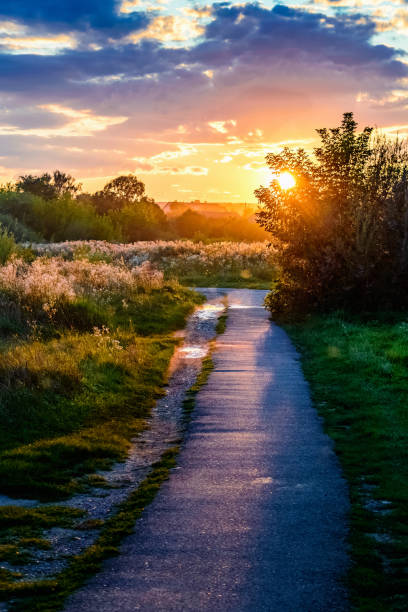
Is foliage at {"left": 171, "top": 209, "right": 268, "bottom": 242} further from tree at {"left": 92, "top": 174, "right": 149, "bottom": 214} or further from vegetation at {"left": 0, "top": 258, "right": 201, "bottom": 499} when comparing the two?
vegetation at {"left": 0, "top": 258, "right": 201, "bottom": 499}

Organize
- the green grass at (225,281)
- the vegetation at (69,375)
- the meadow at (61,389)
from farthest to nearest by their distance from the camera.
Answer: the green grass at (225,281) → the vegetation at (69,375) → the meadow at (61,389)

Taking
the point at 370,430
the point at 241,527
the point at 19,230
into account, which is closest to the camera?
the point at 241,527

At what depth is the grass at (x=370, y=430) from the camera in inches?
220

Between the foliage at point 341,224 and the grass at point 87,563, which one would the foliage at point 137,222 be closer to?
the foliage at point 341,224

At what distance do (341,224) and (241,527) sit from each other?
17968 millimetres

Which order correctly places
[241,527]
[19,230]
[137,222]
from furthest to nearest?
[137,222], [19,230], [241,527]

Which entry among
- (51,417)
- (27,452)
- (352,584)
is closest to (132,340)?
(51,417)

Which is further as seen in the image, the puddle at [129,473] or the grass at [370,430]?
the puddle at [129,473]

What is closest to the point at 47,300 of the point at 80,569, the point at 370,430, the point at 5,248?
the point at 5,248

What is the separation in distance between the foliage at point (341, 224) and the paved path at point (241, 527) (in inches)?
457

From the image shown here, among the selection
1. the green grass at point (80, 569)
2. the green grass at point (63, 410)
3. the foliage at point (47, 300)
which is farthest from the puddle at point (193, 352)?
the green grass at point (80, 569)

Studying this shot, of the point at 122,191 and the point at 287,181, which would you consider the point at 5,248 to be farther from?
the point at 122,191

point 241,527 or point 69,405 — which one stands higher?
point 69,405

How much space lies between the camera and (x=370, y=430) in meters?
10.0
